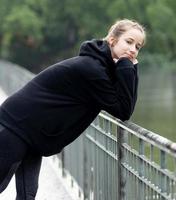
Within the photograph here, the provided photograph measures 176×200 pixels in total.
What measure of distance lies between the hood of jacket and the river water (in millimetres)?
21453

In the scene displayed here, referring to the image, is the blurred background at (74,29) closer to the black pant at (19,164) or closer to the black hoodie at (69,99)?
the black pant at (19,164)

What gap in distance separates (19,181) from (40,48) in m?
54.3

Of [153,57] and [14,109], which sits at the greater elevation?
[14,109]

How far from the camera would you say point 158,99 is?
44281 mm

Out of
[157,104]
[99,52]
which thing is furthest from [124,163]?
[157,104]

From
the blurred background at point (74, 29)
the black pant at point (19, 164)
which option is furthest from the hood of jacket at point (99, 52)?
the blurred background at point (74, 29)

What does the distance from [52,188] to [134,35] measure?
15.4 feet

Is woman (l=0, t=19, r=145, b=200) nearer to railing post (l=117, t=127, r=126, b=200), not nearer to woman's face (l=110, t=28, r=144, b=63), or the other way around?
woman's face (l=110, t=28, r=144, b=63)

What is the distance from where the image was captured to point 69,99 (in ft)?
18.7

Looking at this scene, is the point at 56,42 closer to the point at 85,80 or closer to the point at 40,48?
the point at 40,48

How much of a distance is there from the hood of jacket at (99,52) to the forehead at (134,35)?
0.49 feet

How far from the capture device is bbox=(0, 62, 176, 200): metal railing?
5.11 m

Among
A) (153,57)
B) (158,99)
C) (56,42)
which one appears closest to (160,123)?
(158,99)

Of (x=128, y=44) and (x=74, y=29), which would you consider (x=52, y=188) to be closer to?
(x=128, y=44)
